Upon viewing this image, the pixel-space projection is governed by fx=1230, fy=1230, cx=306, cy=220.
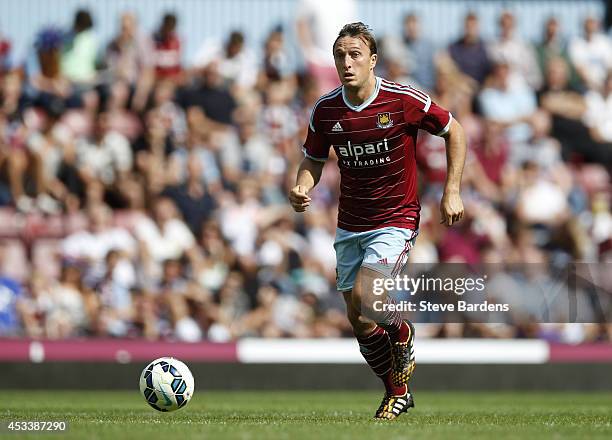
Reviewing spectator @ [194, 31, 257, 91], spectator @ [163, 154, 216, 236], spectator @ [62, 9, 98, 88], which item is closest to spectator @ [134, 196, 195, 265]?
spectator @ [163, 154, 216, 236]

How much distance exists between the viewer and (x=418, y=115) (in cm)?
852

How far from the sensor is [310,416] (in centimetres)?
899

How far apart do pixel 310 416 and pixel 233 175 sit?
8499 mm

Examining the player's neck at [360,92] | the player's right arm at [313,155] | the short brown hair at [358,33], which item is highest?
the short brown hair at [358,33]

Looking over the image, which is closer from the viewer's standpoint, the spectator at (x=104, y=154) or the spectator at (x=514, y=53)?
the spectator at (x=104, y=154)

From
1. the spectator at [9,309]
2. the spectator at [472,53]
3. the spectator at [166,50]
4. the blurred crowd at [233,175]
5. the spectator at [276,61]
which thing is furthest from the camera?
the spectator at [472,53]

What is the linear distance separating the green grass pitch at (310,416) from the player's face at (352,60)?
2298 mm

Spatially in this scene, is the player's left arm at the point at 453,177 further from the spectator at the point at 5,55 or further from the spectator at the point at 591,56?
the spectator at the point at 591,56

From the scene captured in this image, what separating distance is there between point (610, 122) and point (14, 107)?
354 inches

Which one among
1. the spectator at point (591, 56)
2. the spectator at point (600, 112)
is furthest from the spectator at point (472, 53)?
the spectator at point (600, 112)

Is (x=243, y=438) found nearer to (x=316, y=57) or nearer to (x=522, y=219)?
(x=522, y=219)

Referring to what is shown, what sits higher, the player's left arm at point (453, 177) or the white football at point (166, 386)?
the player's left arm at point (453, 177)

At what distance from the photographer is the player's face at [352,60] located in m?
8.30

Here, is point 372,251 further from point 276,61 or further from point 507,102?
point 507,102
